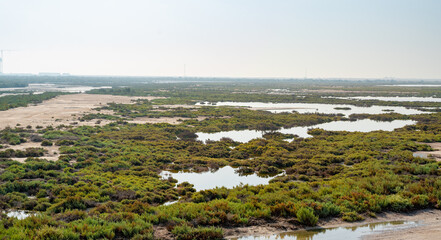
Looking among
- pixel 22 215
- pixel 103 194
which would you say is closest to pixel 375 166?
pixel 103 194

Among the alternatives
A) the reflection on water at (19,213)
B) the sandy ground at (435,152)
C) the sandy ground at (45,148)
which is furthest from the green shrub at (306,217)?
the sandy ground at (45,148)

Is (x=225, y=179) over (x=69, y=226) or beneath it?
beneath

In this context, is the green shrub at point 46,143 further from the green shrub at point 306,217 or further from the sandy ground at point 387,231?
the green shrub at point 306,217

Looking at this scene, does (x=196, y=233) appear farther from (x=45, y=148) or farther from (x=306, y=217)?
(x=45, y=148)

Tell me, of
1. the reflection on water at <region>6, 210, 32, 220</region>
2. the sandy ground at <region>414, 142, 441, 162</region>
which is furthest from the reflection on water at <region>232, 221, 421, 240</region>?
the sandy ground at <region>414, 142, 441, 162</region>

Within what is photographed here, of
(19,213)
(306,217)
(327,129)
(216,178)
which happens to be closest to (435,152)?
(327,129)

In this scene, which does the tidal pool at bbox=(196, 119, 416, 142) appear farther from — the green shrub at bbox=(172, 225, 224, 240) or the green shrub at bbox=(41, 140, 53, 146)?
the green shrub at bbox=(172, 225, 224, 240)

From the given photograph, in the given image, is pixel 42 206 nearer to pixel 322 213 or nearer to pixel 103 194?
pixel 103 194
